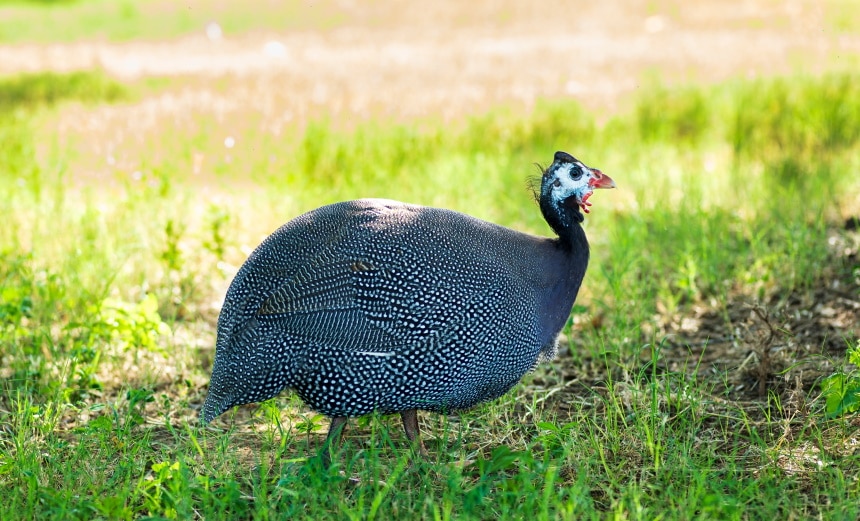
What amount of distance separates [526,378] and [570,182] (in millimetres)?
1004

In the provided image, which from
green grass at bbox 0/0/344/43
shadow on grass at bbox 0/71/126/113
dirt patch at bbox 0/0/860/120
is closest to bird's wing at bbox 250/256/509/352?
dirt patch at bbox 0/0/860/120

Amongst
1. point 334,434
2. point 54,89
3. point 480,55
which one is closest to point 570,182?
point 334,434

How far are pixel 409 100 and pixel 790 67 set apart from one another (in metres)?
3.89

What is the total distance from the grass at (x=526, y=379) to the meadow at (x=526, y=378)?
2cm

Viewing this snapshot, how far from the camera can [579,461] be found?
3418mm

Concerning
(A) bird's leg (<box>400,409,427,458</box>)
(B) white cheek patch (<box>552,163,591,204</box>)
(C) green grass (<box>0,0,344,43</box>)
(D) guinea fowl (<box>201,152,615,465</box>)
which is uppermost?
(C) green grass (<box>0,0,344,43</box>)

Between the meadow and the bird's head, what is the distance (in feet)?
0.69

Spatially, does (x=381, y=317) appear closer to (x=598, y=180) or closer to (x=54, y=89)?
(x=598, y=180)

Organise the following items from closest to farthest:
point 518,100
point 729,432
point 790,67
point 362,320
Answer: point 362,320, point 729,432, point 518,100, point 790,67

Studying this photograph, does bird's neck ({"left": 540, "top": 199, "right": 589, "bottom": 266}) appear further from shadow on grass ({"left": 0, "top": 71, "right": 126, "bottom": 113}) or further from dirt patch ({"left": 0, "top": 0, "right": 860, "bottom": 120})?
shadow on grass ({"left": 0, "top": 71, "right": 126, "bottom": 113})

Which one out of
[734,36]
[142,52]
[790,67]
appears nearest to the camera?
[790,67]

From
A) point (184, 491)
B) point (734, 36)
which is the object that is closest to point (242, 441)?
point (184, 491)

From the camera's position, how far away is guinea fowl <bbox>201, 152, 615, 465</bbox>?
10.9 ft

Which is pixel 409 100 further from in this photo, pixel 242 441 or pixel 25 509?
pixel 25 509
